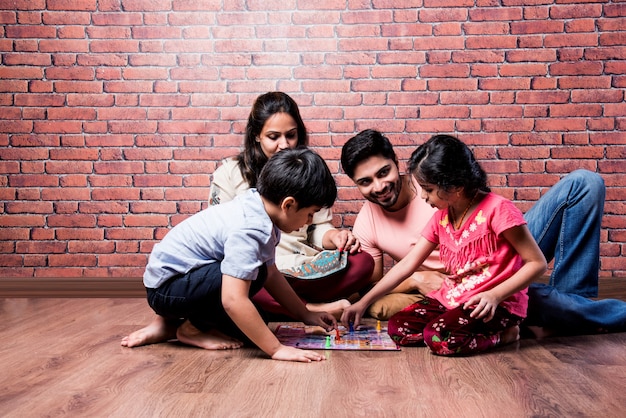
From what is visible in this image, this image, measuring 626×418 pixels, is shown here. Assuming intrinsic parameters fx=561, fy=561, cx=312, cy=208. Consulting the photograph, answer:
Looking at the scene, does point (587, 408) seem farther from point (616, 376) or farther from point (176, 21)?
point (176, 21)

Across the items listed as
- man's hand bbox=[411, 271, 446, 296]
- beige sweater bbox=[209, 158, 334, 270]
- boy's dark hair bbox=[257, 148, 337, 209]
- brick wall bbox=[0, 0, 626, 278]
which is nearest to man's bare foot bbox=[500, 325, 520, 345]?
man's hand bbox=[411, 271, 446, 296]

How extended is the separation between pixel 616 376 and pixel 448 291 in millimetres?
573

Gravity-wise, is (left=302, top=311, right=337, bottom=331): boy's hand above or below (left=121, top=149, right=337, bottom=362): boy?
below

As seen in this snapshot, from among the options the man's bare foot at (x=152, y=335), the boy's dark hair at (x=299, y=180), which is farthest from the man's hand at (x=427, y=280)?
the man's bare foot at (x=152, y=335)

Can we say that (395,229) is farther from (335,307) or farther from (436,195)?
(436,195)

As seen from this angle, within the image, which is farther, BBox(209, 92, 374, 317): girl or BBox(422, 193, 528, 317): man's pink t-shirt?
BBox(209, 92, 374, 317): girl

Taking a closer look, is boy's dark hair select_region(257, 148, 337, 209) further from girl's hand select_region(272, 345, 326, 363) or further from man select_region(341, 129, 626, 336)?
man select_region(341, 129, 626, 336)

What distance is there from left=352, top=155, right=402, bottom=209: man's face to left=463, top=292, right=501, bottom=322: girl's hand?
2.30 ft

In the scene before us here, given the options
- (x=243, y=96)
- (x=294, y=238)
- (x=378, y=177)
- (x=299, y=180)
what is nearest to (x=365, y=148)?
(x=378, y=177)

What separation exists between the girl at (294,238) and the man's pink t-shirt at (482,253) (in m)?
0.52

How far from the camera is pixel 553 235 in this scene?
214 cm

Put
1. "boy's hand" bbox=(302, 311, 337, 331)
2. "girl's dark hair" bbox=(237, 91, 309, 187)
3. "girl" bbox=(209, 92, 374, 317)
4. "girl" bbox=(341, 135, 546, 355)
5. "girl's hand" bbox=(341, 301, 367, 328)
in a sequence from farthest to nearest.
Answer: "girl's dark hair" bbox=(237, 91, 309, 187) < "girl" bbox=(209, 92, 374, 317) < "girl's hand" bbox=(341, 301, 367, 328) < "boy's hand" bbox=(302, 311, 337, 331) < "girl" bbox=(341, 135, 546, 355)

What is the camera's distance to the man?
2.01 metres

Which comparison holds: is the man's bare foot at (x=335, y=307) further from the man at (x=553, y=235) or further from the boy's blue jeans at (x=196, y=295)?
the boy's blue jeans at (x=196, y=295)
